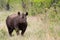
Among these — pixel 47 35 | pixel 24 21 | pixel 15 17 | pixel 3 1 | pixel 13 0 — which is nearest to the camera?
pixel 47 35

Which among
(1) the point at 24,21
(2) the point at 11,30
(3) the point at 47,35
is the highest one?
(3) the point at 47,35

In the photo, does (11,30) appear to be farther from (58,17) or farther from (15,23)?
(58,17)

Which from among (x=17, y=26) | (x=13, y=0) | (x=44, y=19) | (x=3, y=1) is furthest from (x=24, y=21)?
(x=3, y=1)

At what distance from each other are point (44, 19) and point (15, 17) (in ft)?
8.91

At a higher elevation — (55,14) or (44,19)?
(44,19)

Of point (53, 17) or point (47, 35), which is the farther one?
point (53, 17)

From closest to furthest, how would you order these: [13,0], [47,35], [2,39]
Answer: [47,35] < [2,39] < [13,0]

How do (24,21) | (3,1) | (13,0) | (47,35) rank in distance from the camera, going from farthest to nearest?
(3,1) < (13,0) < (24,21) < (47,35)

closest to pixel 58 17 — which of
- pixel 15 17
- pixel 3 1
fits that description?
pixel 15 17

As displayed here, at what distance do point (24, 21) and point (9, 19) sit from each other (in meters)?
1.64

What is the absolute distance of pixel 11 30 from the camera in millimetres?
14984

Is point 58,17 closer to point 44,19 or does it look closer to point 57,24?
point 57,24

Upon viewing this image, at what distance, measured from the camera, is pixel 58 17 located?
50.3ft

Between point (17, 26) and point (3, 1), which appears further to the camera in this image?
point (3, 1)
